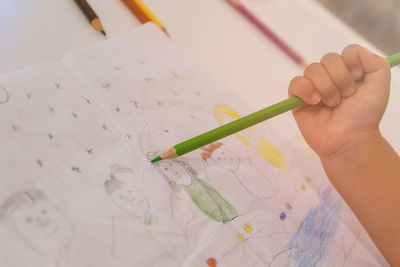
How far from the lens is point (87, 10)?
47 cm

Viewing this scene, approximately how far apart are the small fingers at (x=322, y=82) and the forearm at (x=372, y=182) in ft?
0.25

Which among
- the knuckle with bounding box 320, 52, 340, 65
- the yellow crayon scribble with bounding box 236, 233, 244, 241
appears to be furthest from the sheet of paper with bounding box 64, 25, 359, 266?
the knuckle with bounding box 320, 52, 340, 65

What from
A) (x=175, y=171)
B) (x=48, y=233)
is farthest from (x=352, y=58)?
(x=48, y=233)

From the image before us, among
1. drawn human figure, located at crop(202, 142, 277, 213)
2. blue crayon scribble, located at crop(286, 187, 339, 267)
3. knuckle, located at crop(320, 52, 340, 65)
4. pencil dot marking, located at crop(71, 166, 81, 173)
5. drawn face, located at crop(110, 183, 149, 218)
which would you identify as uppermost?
pencil dot marking, located at crop(71, 166, 81, 173)

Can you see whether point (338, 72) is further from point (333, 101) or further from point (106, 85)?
point (106, 85)

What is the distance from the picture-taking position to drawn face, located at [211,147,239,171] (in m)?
0.39

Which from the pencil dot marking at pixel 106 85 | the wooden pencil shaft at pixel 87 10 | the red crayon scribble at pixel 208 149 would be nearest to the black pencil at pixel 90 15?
the wooden pencil shaft at pixel 87 10

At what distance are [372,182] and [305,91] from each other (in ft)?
0.47

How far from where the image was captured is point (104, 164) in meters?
0.32

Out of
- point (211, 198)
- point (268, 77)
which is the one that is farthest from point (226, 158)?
point (268, 77)

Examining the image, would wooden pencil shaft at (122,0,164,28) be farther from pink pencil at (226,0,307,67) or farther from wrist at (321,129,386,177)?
wrist at (321,129,386,177)

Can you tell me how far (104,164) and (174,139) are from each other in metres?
0.08

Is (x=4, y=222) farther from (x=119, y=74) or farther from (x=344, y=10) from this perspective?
(x=344, y=10)

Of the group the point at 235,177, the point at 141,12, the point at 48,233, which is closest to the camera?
the point at 48,233
